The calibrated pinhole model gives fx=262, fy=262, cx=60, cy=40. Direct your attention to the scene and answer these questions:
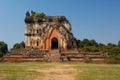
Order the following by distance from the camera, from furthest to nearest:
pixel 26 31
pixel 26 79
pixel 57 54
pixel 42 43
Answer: pixel 26 31
pixel 42 43
pixel 57 54
pixel 26 79

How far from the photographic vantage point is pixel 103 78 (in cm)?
1606

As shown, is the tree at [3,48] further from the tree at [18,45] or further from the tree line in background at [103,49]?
the tree at [18,45]

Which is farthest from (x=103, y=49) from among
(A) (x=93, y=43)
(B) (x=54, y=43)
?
(A) (x=93, y=43)

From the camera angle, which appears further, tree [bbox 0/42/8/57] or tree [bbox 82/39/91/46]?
tree [bbox 0/42/8/57]

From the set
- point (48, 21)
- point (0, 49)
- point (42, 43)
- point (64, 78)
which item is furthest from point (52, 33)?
point (64, 78)

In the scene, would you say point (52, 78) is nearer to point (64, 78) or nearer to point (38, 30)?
point (64, 78)

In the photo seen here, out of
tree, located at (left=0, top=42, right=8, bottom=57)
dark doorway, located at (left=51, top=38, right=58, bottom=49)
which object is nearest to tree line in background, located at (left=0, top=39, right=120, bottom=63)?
tree, located at (left=0, top=42, right=8, bottom=57)

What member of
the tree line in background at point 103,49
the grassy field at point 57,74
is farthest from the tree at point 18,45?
the grassy field at point 57,74

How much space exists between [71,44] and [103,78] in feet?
101

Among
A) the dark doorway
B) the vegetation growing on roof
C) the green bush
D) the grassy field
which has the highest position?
the vegetation growing on roof

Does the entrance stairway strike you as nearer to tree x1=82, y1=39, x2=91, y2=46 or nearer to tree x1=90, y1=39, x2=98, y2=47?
tree x1=82, y1=39, x2=91, y2=46

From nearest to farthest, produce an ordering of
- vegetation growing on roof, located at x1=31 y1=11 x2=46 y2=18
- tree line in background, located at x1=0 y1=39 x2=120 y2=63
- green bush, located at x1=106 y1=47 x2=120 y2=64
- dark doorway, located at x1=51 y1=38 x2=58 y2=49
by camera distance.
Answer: green bush, located at x1=106 y1=47 x2=120 y2=64 → tree line in background, located at x1=0 y1=39 x2=120 y2=63 → dark doorway, located at x1=51 y1=38 x2=58 y2=49 → vegetation growing on roof, located at x1=31 y1=11 x2=46 y2=18

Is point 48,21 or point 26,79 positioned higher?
point 48,21

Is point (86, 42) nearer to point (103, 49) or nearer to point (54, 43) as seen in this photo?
point (54, 43)
